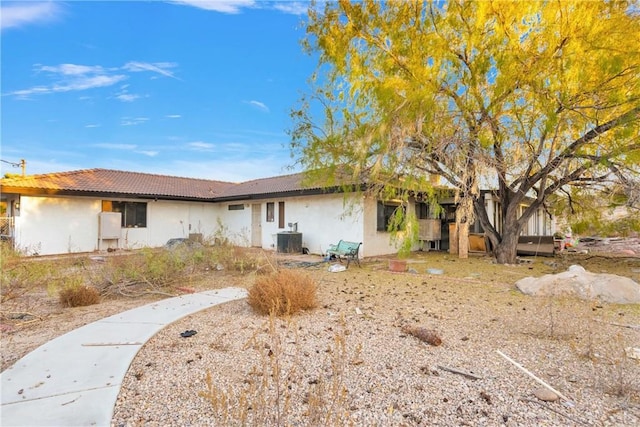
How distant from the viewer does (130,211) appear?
1738 centimetres

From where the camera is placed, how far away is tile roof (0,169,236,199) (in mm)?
14508

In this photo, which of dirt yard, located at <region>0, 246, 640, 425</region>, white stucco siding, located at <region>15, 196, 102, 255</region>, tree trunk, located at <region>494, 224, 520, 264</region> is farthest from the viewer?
white stucco siding, located at <region>15, 196, 102, 255</region>

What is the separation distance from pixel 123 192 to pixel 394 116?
42.3ft

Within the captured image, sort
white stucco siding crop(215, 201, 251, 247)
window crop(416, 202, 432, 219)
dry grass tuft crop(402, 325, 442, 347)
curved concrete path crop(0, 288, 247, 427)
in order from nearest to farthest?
1. curved concrete path crop(0, 288, 247, 427)
2. dry grass tuft crop(402, 325, 442, 347)
3. window crop(416, 202, 432, 219)
4. white stucco siding crop(215, 201, 251, 247)

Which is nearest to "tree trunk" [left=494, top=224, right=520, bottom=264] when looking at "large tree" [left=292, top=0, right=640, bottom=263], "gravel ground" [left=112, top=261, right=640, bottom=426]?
"large tree" [left=292, top=0, right=640, bottom=263]

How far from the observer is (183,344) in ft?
14.1

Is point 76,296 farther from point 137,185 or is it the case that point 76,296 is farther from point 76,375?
point 137,185

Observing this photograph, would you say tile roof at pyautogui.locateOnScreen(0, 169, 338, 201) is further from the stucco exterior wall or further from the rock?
the rock

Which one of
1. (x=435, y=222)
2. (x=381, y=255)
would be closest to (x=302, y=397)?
(x=381, y=255)

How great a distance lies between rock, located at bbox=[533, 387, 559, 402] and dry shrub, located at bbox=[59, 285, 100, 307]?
6.74 metres

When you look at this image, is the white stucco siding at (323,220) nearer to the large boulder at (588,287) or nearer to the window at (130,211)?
the window at (130,211)

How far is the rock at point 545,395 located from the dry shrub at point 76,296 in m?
6.74

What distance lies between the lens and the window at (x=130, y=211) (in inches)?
662

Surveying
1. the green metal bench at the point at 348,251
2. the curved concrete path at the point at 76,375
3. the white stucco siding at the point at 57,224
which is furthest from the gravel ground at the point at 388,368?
the white stucco siding at the point at 57,224
